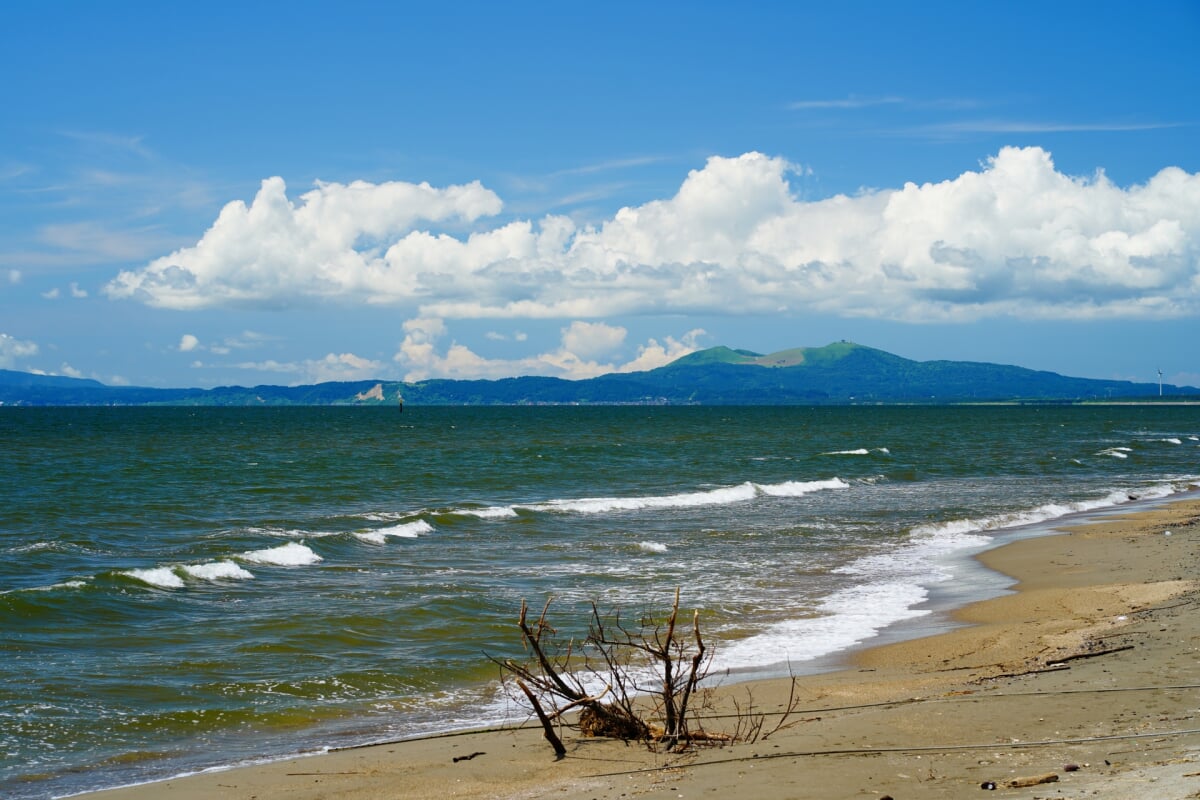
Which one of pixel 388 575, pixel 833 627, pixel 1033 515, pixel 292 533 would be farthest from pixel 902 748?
pixel 1033 515

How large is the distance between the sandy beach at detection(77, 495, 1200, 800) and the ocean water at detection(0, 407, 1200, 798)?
1216 mm

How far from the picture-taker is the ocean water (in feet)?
35.3

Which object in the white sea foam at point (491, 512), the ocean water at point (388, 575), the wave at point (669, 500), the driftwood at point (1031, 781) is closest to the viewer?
the driftwood at point (1031, 781)

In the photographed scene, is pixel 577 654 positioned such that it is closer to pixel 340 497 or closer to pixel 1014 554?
pixel 1014 554

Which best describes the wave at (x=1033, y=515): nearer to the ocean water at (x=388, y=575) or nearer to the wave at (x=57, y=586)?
the ocean water at (x=388, y=575)

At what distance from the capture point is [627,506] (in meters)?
33.1

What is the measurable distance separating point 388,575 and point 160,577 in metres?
3.95

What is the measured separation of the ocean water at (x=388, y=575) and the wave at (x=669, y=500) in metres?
0.19

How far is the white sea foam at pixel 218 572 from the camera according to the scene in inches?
754

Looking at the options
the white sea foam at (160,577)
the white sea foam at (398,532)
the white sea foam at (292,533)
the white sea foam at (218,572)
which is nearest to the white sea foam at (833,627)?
the white sea foam at (218,572)

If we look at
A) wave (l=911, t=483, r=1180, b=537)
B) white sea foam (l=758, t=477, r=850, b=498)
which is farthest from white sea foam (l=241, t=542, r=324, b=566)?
white sea foam (l=758, t=477, r=850, b=498)

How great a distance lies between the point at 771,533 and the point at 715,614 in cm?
1069

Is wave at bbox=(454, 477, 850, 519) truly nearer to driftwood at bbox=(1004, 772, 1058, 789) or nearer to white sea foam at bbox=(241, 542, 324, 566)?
white sea foam at bbox=(241, 542, 324, 566)

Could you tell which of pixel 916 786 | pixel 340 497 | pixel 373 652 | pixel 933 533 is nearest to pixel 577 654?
pixel 373 652
